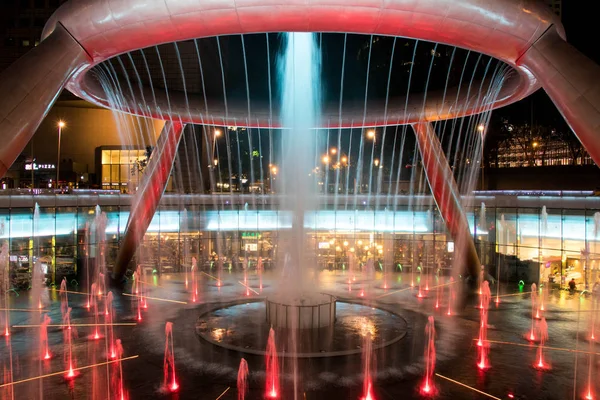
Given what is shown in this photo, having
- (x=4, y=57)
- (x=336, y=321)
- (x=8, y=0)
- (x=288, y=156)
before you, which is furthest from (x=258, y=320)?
(x=8, y=0)

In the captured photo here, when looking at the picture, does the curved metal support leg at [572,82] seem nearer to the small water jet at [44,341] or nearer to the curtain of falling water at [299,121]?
the curtain of falling water at [299,121]

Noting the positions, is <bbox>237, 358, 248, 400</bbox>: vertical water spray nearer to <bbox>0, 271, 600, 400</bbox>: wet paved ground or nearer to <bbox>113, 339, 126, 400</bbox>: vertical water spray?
<bbox>0, 271, 600, 400</bbox>: wet paved ground

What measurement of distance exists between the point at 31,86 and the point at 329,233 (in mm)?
29173

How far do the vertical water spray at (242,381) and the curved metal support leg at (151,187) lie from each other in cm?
1556

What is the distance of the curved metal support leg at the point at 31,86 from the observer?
1084cm

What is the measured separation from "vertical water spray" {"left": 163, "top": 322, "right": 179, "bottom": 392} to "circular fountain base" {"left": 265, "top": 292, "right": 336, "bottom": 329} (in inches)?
133


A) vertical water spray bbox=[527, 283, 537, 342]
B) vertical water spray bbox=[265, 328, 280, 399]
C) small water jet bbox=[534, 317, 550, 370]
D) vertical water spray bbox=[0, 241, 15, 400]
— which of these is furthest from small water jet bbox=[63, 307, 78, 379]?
vertical water spray bbox=[527, 283, 537, 342]

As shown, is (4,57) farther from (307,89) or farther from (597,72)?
(597,72)

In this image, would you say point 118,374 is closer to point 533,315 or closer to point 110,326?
point 110,326

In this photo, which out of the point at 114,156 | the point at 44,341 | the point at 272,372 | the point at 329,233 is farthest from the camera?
the point at 114,156

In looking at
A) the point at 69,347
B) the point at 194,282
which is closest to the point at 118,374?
the point at 69,347

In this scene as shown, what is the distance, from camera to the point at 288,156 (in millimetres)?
20859

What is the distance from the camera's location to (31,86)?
1141 cm

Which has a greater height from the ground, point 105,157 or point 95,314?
point 105,157
